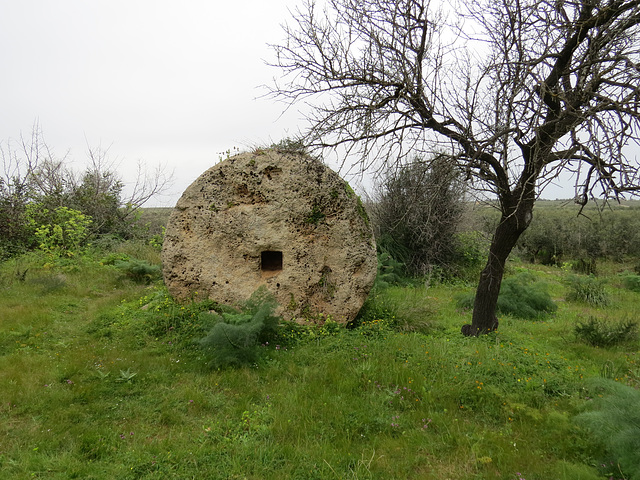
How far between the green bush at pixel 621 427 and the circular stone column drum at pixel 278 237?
3654mm

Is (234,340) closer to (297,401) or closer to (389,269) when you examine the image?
(297,401)

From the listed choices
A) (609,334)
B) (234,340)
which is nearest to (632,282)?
(609,334)

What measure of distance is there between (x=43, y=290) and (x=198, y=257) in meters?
3.85

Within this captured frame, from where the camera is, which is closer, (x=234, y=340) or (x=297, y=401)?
(x=297, y=401)

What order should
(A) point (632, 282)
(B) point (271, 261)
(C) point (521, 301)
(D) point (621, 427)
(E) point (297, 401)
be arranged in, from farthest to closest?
(A) point (632, 282)
(C) point (521, 301)
(B) point (271, 261)
(E) point (297, 401)
(D) point (621, 427)

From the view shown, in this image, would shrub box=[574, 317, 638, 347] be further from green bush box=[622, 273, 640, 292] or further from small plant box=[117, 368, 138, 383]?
small plant box=[117, 368, 138, 383]

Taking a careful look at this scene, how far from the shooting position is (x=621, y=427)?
8.53ft

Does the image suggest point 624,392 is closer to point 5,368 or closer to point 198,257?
point 198,257

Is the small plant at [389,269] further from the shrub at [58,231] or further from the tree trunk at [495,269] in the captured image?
the shrub at [58,231]

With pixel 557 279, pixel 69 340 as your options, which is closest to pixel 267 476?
pixel 69 340

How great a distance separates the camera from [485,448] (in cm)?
325

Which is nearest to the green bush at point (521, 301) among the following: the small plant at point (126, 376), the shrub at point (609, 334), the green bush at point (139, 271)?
the shrub at point (609, 334)

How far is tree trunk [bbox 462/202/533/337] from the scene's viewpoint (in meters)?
5.48

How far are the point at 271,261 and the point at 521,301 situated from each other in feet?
17.7
